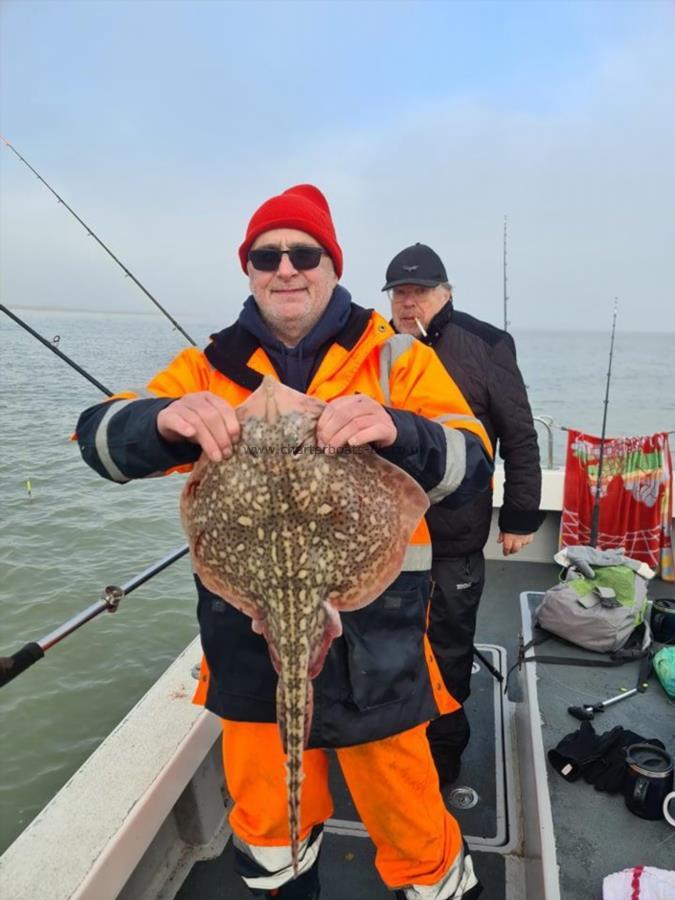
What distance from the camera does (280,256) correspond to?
84.0 inches

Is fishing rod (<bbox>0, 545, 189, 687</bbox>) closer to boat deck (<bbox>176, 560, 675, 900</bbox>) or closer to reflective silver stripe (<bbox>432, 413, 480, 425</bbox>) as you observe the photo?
boat deck (<bbox>176, 560, 675, 900</bbox>)

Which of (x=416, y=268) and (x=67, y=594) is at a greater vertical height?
(x=416, y=268)

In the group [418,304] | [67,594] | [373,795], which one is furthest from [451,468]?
[67,594]

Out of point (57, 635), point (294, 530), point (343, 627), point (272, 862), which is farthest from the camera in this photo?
point (57, 635)

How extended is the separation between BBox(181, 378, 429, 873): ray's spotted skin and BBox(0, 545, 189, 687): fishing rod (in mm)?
1014

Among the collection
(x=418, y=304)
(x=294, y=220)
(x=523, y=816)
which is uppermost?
(x=294, y=220)

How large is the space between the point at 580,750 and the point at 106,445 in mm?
2544

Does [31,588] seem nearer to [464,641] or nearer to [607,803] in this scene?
[464,641]

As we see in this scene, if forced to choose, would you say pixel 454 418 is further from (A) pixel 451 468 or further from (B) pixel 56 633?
(B) pixel 56 633

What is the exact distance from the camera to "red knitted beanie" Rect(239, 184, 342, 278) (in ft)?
7.09

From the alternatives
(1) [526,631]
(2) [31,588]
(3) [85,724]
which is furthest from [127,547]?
(1) [526,631]

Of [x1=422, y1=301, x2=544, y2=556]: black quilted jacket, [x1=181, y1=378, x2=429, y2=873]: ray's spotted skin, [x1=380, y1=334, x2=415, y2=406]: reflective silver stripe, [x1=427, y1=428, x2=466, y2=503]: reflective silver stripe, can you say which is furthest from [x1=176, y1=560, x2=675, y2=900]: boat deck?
[x1=380, y1=334, x2=415, y2=406]: reflective silver stripe

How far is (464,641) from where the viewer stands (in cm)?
329

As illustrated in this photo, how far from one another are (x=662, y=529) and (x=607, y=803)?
361 cm
